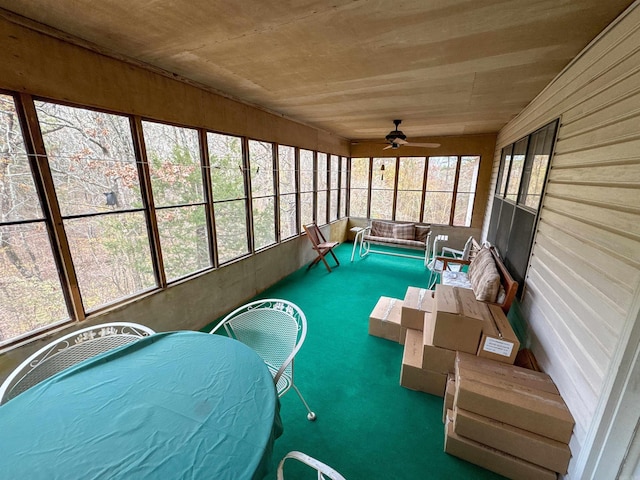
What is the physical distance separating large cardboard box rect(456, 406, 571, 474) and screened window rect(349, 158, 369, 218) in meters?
5.42

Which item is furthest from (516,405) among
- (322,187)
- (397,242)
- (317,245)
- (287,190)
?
(322,187)

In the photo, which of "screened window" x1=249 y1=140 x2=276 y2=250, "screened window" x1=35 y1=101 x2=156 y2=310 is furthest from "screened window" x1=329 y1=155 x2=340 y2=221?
"screened window" x1=35 y1=101 x2=156 y2=310

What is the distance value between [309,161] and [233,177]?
81.2 inches

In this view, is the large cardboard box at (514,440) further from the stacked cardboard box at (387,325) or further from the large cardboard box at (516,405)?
the stacked cardboard box at (387,325)

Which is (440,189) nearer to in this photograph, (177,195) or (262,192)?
(262,192)

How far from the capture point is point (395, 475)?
1.50 metres

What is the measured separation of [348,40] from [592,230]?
1805 millimetres

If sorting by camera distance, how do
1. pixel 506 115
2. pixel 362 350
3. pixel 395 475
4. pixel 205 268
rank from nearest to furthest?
pixel 395 475
pixel 362 350
pixel 205 268
pixel 506 115

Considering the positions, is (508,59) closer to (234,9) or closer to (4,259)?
(234,9)

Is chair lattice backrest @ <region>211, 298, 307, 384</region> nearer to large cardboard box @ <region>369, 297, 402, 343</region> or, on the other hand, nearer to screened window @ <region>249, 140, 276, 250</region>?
large cardboard box @ <region>369, 297, 402, 343</region>

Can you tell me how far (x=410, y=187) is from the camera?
6.00m

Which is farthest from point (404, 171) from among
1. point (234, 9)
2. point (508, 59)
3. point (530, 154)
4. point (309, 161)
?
point (234, 9)

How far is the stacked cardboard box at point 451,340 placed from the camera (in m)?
1.79

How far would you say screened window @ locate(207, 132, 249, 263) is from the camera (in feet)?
9.47
